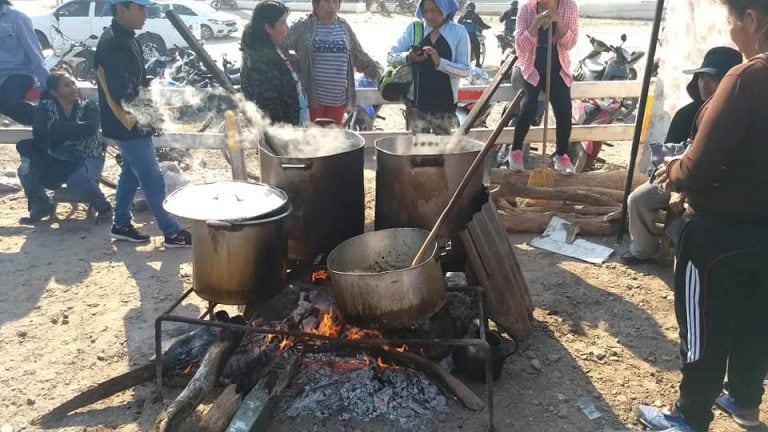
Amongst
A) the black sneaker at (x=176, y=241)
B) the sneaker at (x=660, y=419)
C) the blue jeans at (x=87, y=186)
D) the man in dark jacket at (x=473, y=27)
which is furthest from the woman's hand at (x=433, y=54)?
the man in dark jacket at (x=473, y=27)

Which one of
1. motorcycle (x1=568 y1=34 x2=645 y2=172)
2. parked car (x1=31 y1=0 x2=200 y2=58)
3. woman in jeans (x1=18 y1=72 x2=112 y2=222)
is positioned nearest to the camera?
woman in jeans (x1=18 y1=72 x2=112 y2=222)

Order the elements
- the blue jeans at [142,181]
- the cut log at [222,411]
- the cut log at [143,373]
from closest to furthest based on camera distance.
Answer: the cut log at [222,411] < the cut log at [143,373] < the blue jeans at [142,181]

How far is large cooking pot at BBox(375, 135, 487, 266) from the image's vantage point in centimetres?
378

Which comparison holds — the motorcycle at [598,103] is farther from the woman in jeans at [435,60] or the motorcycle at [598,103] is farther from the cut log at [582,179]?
the woman in jeans at [435,60]

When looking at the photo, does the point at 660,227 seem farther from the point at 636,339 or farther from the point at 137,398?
the point at 137,398

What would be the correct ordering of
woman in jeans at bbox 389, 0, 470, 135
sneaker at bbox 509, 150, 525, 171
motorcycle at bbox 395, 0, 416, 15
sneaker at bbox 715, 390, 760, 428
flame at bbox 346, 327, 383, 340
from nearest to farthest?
1. sneaker at bbox 715, 390, 760, 428
2. flame at bbox 346, 327, 383, 340
3. woman in jeans at bbox 389, 0, 470, 135
4. sneaker at bbox 509, 150, 525, 171
5. motorcycle at bbox 395, 0, 416, 15

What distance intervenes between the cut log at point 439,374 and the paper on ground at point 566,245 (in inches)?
94.1

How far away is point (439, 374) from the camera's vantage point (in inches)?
132

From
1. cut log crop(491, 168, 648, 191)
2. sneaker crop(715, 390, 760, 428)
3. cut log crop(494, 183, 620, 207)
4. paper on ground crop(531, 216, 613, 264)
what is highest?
cut log crop(491, 168, 648, 191)

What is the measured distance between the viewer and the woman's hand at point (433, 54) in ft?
17.6

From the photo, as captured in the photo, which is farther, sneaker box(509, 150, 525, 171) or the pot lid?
sneaker box(509, 150, 525, 171)

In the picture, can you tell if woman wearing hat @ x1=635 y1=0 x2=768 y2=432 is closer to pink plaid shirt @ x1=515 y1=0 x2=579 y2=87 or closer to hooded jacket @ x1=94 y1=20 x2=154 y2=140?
pink plaid shirt @ x1=515 y1=0 x2=579 y2=87

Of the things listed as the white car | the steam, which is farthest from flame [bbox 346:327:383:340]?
the white car

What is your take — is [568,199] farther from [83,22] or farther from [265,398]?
[83,22]
